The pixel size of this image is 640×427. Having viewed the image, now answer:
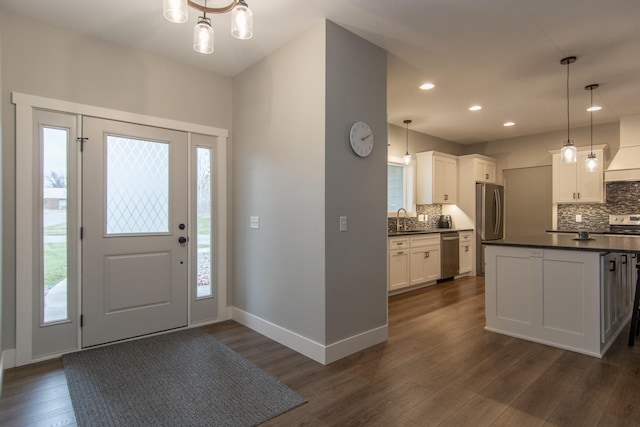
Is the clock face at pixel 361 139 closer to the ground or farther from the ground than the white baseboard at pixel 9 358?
farther from the ground

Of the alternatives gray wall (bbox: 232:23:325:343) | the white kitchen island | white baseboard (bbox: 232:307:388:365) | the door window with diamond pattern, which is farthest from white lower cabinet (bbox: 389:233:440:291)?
the door window with diamond pattern

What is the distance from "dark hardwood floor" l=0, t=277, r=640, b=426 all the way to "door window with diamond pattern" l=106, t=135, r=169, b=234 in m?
1.25

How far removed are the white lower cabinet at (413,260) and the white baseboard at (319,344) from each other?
6.13ft

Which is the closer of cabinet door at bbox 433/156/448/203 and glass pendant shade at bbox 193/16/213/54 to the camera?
glass pendant shade at bbox 193/16/213/54

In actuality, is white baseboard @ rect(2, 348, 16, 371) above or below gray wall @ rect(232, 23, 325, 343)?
below

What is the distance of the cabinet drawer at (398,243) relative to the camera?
4.98 m

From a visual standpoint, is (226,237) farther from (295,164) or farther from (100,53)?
(100,53)

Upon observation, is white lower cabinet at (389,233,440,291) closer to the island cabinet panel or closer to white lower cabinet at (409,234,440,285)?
white lower cabinet at (409,234,440,285)

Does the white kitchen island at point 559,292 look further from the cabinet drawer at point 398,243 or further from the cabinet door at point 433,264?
the cabinet door at point 433,264

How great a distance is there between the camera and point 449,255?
604 centimetres

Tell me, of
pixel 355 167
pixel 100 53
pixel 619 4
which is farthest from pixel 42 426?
pixel 619 4

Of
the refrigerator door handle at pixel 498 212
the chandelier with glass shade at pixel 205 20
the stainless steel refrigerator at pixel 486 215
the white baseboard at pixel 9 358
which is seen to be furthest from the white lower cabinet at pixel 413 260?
the white baseboard at pixel 9 358

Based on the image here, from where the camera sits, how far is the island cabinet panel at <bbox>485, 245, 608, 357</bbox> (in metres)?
2.88

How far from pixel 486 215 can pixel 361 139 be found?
4561mm
